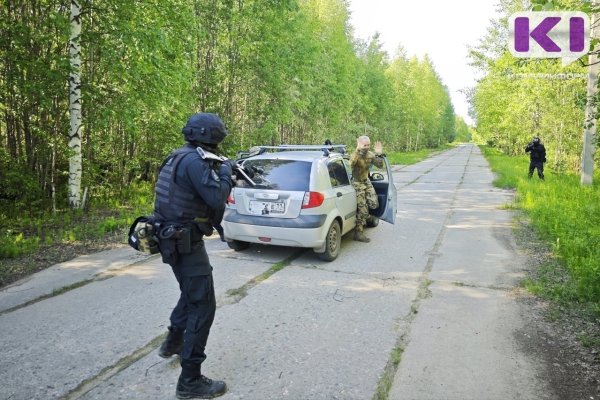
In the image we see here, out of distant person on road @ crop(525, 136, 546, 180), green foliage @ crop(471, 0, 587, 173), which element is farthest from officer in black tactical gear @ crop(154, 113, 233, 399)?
distant person on road @ crop(525, 136, 546, 180)

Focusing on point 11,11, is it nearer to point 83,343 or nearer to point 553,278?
point 83,343

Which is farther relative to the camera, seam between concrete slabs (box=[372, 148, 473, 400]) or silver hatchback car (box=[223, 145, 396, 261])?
silver hatchback car (box=[223, 145, 396, 261])

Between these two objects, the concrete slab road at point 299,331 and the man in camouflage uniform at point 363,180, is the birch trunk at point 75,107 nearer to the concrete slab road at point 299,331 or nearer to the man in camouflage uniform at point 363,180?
the concrete slab road at point 299,331

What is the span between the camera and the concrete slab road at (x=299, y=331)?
10.7ft

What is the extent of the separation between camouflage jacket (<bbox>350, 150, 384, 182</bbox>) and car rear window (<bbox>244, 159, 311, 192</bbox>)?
1643 mm

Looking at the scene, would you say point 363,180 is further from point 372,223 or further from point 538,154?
point 538,154

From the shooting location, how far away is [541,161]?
17406 millimetres

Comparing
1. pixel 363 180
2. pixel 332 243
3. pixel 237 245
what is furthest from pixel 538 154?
pixel 237 245

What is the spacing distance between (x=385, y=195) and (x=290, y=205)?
2981mm

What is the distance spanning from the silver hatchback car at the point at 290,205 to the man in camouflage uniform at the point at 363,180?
92 centimetres

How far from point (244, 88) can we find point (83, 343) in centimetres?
1354

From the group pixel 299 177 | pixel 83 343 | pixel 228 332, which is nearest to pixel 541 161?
pixel 299 177

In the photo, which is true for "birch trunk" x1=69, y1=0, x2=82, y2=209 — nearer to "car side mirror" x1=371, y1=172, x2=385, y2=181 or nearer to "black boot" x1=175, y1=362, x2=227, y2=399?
"car side mirror" x1=371, y1=172, x2=385, y2=181

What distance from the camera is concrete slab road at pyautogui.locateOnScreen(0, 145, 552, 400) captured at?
128 inches
